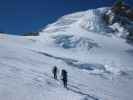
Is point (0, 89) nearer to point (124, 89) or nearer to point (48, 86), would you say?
point (48, 86)

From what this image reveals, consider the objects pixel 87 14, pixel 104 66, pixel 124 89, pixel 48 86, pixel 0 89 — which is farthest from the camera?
pixel 87 14

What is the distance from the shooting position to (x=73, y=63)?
39.7 meters

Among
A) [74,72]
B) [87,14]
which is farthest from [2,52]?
[87,14]

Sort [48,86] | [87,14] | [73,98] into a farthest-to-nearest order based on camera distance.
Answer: [87,14] < [48,86] < [73,98]

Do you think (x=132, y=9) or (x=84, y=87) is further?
(x=132, y=9)

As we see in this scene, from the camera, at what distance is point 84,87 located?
1107 inches

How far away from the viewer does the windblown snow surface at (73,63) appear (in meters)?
23.2

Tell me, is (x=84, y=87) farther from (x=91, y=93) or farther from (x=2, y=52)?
(x=2, y=52)

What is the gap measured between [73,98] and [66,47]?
29.8 meters

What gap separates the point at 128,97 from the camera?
94.5 feet

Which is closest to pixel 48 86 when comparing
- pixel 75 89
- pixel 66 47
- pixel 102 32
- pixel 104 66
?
pixel 75 89

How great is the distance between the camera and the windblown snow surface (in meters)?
23.2

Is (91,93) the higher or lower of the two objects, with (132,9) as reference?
lower

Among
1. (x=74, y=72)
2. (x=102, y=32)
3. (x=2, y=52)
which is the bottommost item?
(x=74, y=72)
